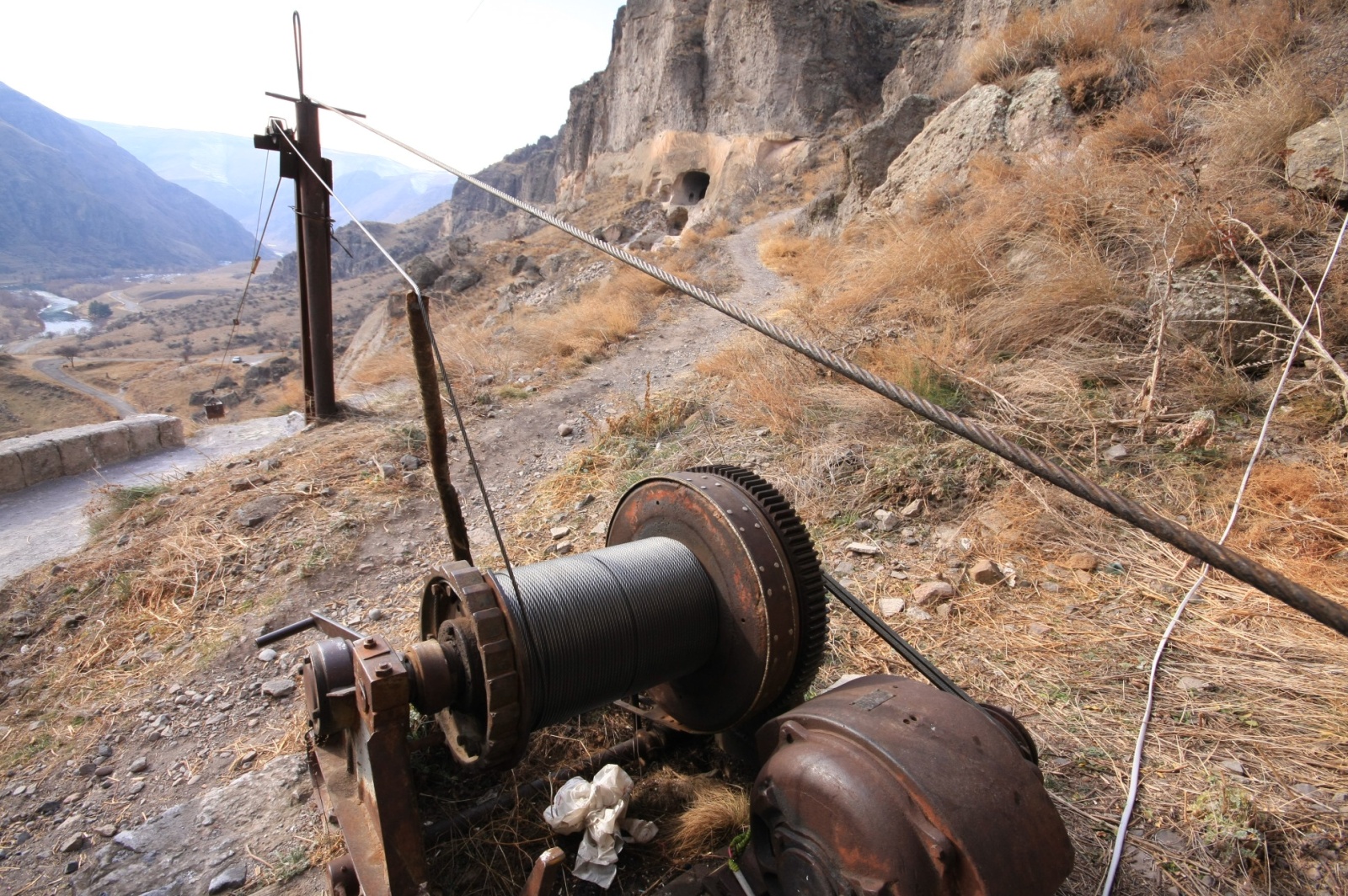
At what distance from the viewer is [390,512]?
188 inches

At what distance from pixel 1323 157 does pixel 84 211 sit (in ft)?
387

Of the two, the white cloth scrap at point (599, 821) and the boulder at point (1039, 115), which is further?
the boulder at point (1039, 115)

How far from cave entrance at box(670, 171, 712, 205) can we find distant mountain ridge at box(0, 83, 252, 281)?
84.9 m

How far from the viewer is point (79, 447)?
24.6 ft

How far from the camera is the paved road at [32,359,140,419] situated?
26398 millimetres

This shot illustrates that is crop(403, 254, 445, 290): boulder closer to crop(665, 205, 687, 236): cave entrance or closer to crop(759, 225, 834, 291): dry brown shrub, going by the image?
crop(665, 205, 687, 236): cave entrance

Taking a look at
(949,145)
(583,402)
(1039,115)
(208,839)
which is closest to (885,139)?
(949,145)

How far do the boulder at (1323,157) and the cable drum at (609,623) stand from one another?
512 centimetres

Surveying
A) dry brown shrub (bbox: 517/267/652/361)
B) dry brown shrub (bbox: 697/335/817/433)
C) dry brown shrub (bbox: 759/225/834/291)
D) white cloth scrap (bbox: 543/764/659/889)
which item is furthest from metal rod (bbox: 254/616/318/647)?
dry brown shrub (bbox: 759/225/834/291)

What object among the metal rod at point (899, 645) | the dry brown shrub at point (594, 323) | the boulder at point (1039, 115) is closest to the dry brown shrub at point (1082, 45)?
the boulder at point (1039, 115)

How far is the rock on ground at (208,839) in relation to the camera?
2182mm

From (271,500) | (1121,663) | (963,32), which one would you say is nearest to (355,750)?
(1121,663)

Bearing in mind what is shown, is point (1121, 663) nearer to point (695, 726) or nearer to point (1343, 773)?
point (1343, 773)

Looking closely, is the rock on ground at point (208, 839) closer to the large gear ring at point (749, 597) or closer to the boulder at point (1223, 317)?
the large gear ring at point (749, 597)
